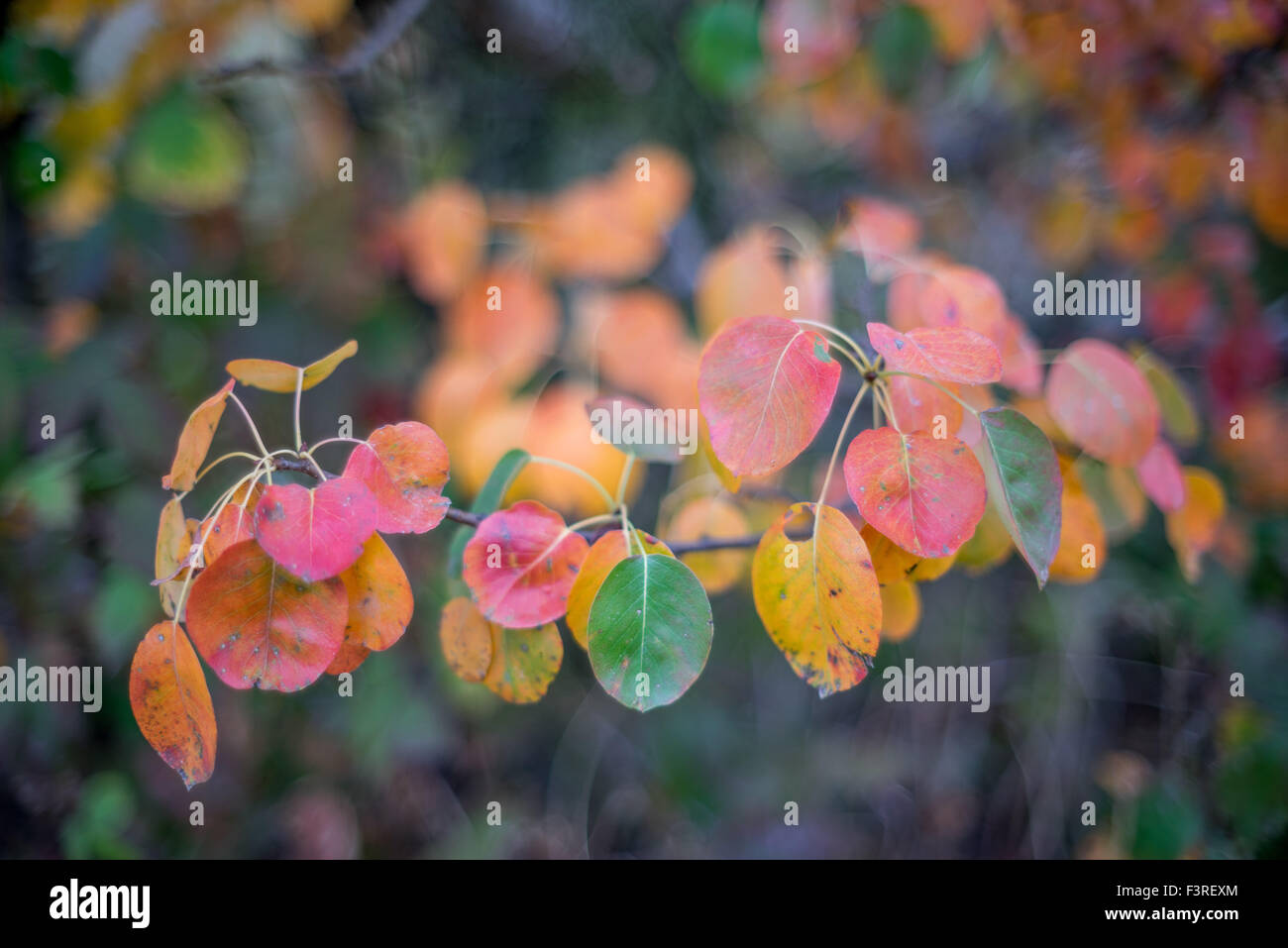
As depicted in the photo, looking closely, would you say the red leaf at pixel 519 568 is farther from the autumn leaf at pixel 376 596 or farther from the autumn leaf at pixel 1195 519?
the autumn leaf at pixel 1195 519

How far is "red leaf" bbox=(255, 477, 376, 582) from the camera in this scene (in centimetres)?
42

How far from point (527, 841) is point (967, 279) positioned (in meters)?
1.40

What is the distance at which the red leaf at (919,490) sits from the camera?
43cm

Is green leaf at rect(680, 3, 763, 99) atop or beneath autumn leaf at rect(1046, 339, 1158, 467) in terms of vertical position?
atop

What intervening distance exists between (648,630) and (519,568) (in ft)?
0.35

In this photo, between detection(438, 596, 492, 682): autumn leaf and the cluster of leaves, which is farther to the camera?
detection(438, 596, 492, 682): autumn leaf

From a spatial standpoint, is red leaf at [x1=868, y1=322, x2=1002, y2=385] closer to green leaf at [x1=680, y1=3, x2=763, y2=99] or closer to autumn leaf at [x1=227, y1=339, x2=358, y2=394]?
autumn leaf at [x1=227, y1=339, x2=358, y2=394]

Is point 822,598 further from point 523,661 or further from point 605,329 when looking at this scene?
point 605,329

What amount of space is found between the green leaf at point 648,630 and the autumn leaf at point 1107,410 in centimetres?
34

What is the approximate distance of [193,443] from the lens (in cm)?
44

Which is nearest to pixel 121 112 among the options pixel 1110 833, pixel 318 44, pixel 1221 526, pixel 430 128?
pixel 318 44

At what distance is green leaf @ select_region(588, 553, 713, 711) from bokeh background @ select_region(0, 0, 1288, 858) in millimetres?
503

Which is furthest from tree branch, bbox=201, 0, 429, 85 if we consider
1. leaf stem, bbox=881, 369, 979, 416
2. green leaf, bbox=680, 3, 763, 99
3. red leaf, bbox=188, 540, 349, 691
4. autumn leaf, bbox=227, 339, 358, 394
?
leaf stem, bbox=881, 369, 979, 416

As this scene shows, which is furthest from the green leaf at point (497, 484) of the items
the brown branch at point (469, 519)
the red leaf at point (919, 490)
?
the red leaf at point (919, 490)
